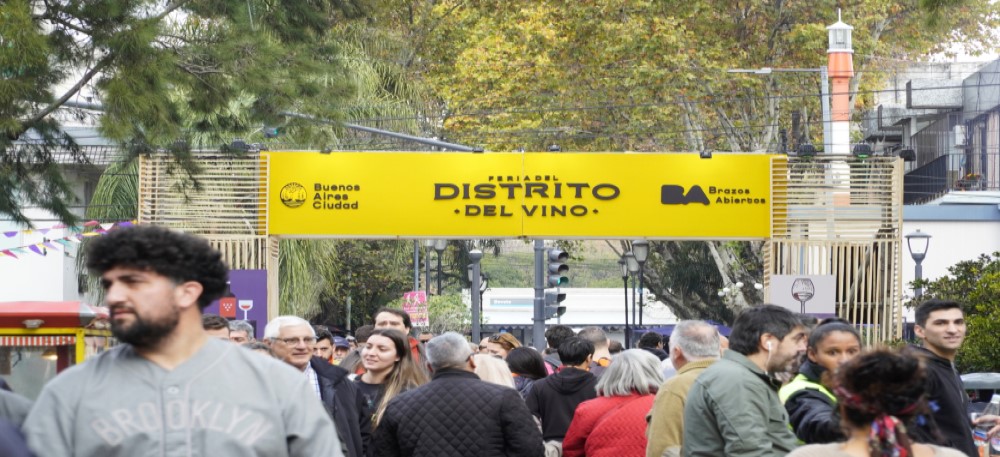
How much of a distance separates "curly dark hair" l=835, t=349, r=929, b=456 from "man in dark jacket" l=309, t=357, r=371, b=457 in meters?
4.15

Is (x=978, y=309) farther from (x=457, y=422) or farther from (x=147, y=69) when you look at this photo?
(x=457, y=422)

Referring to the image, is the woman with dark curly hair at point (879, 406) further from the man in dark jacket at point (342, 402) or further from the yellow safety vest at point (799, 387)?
the man in dark jacket at point (342, 402)

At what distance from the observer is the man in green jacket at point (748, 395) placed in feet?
21.0

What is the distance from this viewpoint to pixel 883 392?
415 cm

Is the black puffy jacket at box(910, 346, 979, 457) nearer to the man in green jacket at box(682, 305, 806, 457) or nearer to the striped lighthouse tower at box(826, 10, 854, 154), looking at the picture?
the man in green jacket at box(682, 305, 806, 457)

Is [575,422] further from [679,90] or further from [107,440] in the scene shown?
[679,90]

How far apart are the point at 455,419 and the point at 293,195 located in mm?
13282

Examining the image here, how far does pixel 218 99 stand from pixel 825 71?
2155 cm

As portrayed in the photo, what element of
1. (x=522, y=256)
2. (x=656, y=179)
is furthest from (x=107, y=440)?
(x=522, y=256)

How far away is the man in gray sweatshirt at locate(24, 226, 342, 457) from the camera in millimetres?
3943

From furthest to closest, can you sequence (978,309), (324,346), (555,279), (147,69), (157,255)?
(555,279), (978,309), (147,69), (324,346), (157,255)

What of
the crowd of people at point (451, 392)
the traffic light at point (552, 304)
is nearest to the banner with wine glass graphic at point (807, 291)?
the crowd of people at point (451, 392)

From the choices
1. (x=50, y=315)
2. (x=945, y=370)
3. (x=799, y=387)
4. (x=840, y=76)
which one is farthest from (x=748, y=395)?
(x=840, y=76)

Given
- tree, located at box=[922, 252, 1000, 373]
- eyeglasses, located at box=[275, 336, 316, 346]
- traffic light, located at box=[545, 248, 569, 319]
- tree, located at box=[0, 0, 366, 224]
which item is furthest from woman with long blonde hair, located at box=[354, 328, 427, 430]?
traffic light, located at box=[545, 248, 569, 319]
